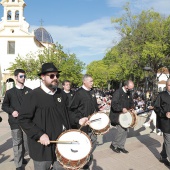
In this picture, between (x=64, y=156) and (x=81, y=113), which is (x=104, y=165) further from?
(x=64, y=156)

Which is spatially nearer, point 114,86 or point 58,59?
point 58,59

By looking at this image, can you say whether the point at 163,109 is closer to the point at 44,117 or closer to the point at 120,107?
the point at 120,107

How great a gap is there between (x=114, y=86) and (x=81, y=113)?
57.0 m

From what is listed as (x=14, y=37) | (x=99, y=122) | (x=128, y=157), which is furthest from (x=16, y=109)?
(x=14, y=37)

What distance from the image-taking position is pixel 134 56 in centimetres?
2550

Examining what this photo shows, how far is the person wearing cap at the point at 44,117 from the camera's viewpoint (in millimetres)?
3051

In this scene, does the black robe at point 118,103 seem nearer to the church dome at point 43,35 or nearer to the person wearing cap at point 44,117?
the person wearing cap at point 44,117

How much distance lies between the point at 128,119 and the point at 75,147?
3.15 m

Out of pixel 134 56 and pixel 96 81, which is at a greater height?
pixel 134 56

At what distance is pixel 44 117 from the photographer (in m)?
3.06

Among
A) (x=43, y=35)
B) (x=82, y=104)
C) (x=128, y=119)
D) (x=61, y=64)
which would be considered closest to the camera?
(x=82, y=104)

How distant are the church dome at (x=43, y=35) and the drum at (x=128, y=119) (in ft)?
180

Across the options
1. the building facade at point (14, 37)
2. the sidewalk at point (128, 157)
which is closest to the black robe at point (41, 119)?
the sidewalk at point (128, 157)

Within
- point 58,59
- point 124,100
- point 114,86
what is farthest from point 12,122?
point 114,86
